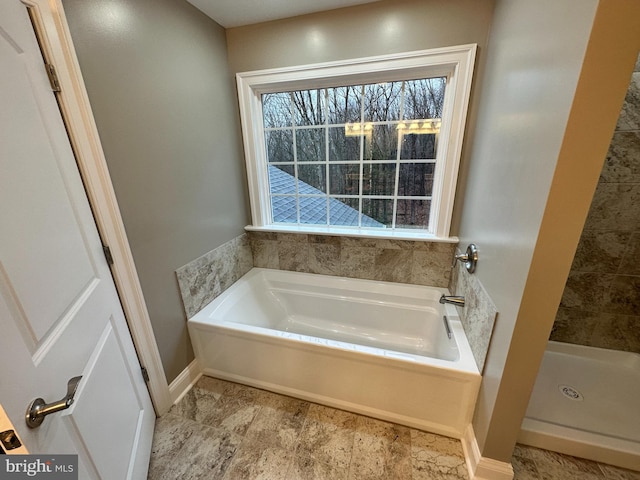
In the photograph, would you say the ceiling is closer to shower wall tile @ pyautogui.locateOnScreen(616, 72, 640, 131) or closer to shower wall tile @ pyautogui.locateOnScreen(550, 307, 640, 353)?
shower wall tile @ pyautogui.locateOnScreen(616, 72, 640, 131)

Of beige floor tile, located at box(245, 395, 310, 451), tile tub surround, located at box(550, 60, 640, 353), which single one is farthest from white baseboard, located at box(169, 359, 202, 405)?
tile tub surround, located at box(550, 60, 640, 353)

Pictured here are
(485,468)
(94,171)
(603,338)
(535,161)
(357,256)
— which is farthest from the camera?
(357,256)

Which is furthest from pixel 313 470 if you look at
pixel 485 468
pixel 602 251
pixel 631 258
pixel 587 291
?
pixel 631 258

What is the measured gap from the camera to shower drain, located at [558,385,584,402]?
5.01ft

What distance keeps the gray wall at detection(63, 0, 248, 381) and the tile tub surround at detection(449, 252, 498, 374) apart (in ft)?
5.67

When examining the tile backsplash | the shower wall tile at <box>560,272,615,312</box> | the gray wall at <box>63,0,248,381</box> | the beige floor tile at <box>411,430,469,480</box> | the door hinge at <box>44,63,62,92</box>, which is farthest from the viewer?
the tile backsplash

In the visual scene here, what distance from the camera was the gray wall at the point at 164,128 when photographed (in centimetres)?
111

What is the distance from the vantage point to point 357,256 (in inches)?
83.0

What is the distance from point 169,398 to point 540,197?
2143 mm

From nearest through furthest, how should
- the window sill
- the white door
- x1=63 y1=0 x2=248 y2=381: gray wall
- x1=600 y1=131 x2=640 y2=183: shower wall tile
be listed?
the white door, x1=63 y1=0 x2=248 y2=381: gray wall, x1=600 y1=131 x2=640 y2=183: shower wall tile, the window sill

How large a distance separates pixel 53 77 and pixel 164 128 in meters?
0.50

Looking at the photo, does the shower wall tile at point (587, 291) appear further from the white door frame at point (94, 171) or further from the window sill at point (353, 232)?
the white door frame at point (94, 171)

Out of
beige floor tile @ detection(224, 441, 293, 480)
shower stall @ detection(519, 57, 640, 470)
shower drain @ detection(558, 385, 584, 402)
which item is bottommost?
beige floor tile @ detection(224, 441, 293, 480)

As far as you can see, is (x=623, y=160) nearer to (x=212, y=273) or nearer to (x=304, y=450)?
(x=304, y=450)
